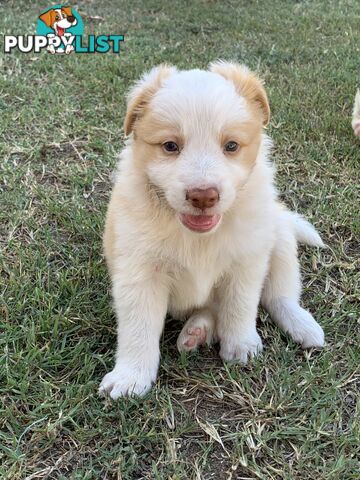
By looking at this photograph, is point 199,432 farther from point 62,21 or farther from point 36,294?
point 62,21

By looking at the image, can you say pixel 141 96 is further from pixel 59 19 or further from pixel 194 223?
pixel 59 19

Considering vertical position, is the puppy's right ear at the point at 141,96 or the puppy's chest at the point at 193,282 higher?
the puppy's right ear at the point at 141,96

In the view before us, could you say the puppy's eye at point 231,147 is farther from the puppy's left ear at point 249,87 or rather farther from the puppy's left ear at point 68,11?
the puppy's left ear at point 68,11

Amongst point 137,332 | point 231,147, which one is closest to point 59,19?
point 231,147

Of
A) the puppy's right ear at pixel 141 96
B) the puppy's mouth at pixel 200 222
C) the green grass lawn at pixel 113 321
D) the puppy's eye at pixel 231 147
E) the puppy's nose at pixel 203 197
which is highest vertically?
the puppy's right ear at pixel 141 96

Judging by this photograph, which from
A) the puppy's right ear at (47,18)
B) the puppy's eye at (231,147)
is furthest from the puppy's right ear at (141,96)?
the puppy's right ear at (47,18)

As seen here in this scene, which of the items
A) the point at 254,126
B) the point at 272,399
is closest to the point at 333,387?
the point at 272,399
